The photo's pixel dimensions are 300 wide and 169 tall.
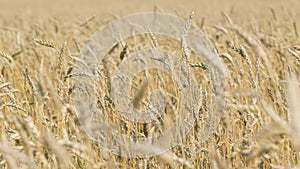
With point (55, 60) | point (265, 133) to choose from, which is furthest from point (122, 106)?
point (55, 60)

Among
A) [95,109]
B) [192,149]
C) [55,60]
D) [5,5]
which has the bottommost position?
[192,149]

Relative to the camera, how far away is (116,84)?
1881mm

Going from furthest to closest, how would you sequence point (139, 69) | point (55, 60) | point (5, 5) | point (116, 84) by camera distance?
point (5, 5), point (55, 60), point (139, 69), point (116, 84)

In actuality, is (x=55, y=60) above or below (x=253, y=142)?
above

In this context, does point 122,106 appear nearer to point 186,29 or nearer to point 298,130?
point 186,29

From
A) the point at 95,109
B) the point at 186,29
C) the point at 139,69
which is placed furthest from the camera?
the point at 139,69

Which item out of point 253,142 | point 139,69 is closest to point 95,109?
point 253,142

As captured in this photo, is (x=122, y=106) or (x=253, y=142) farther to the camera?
(x=122, y=106)

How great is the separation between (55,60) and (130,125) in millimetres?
1718

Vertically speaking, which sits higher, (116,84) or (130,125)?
(116,84)

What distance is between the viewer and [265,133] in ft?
2.54

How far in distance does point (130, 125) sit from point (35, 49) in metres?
1.80

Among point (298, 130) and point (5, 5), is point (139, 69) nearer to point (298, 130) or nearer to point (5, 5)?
point (298, 130)

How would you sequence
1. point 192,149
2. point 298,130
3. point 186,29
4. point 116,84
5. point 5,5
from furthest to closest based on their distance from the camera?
point 5,5, point 116,84, point 186,29, point 192,149, point 298,130
